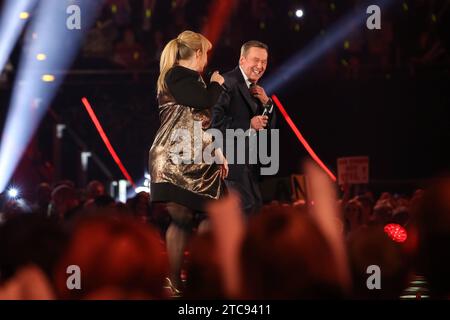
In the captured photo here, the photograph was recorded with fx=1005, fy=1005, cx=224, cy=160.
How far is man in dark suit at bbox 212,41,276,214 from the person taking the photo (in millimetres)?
7090

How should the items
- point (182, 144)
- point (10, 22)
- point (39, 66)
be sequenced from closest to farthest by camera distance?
point (182, 144) → point (10, 22) → point (39, 66)

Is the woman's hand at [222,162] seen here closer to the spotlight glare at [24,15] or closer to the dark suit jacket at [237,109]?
the dark suit jacket at [237,109]

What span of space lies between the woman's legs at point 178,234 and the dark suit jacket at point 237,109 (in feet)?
2.75

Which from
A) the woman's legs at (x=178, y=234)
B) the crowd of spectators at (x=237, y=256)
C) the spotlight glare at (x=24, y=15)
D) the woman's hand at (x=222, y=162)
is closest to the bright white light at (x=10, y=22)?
the spotlight glare at (x=24, y=15)

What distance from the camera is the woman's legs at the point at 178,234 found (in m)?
6.30

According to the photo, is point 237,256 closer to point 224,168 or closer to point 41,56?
point 224,168

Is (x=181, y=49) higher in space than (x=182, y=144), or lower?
higher

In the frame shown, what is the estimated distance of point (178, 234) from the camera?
249 inches

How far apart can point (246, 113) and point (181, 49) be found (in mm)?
969

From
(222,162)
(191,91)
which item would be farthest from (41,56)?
(191,91)

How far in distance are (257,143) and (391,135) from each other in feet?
35.3

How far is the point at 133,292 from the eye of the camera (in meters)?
2.73
